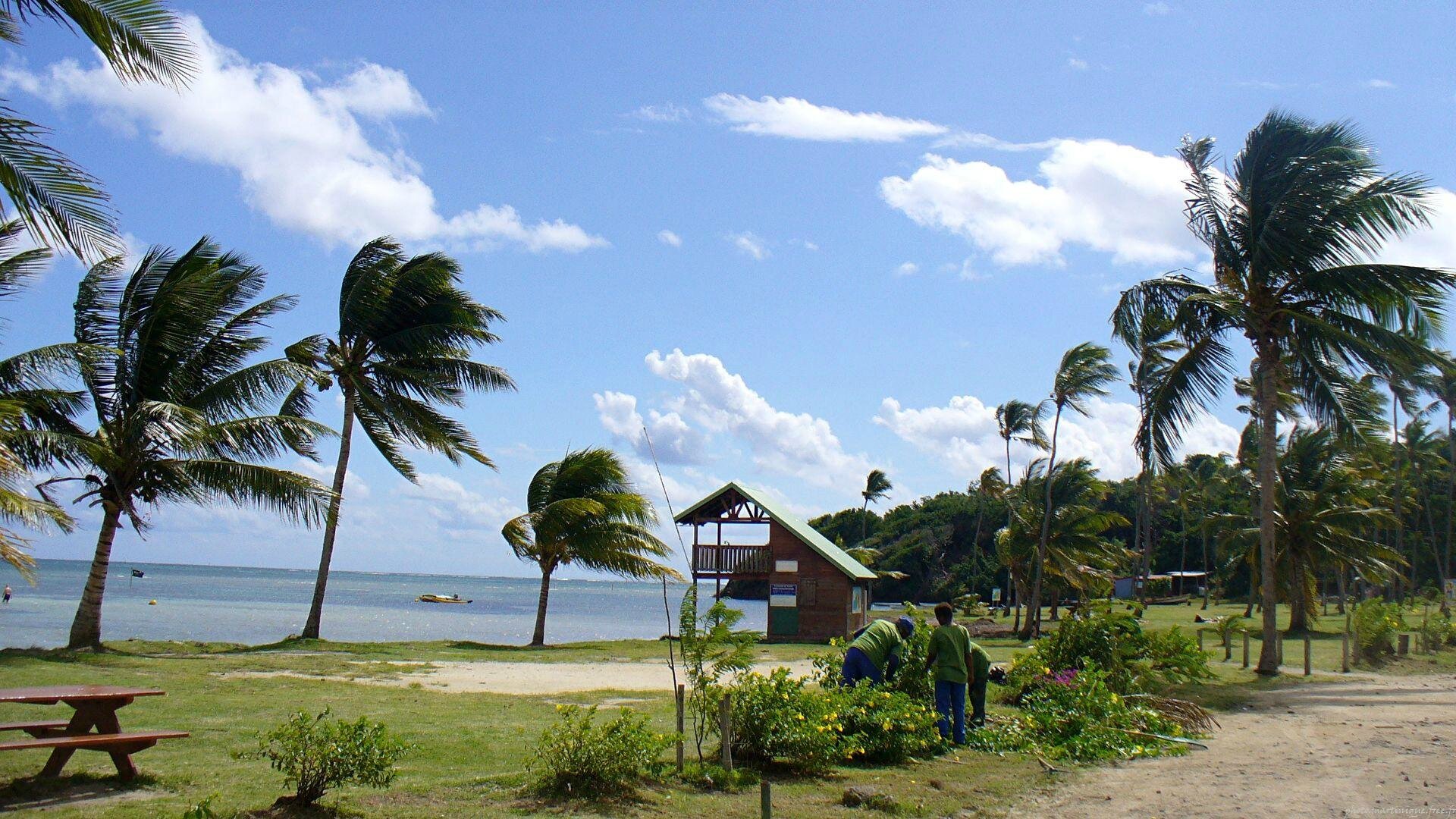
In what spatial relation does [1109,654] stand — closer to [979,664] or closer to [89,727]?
[979,664]

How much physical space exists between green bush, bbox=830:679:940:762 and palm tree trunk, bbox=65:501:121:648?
1421cm

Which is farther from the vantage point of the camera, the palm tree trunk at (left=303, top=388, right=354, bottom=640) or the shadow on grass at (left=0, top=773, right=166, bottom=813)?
the palm tree trunk at (left=303, top=388, right=354, bottom=640)

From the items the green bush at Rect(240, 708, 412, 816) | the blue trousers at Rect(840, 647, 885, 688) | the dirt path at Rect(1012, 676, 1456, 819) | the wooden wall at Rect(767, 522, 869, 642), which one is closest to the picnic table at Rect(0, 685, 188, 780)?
the green bush at Rect(240, 708, 412, 816)

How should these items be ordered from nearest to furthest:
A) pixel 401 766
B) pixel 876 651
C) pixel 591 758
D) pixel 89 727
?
pixel 89 727, pixel 591 758, pixel 401 766, pixel 876 651

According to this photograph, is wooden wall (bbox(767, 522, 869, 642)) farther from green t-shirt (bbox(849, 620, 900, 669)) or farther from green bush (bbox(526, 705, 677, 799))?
green bush (bbox(526, 705, 677, 799))

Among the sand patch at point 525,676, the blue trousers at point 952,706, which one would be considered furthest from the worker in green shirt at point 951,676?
the sand patch at point 525,676

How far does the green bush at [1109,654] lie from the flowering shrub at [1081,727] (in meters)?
0.72

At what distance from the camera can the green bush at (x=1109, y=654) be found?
1288 cm

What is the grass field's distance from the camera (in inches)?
265

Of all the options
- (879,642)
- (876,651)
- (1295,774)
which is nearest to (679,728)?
(876,651)

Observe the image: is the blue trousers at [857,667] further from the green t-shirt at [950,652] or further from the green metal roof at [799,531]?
the green metal roof at [799,531]

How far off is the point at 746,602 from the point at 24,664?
90264 mm

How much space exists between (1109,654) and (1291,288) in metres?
8.68

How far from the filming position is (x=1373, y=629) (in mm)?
20938
